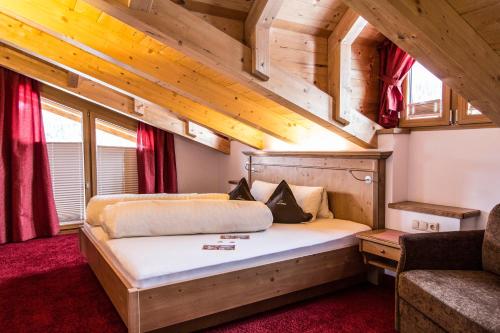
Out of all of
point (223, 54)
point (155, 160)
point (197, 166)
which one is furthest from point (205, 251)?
point (197, 166)

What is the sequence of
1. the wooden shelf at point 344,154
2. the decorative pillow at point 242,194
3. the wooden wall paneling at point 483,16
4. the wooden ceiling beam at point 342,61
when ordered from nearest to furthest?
the wooden wall paneling at point 483,16 → the wooden ceiling beam at point 342,61 → the wooden shelf at point 344,154 → the decorative pillow at point 242,194

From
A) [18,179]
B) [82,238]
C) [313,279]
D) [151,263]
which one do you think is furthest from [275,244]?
[18,179]

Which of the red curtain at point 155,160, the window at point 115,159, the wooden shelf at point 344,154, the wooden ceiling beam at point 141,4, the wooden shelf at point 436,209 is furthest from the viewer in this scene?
the red curtain at point 155,160

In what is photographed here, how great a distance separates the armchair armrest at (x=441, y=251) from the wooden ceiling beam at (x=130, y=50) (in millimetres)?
1953

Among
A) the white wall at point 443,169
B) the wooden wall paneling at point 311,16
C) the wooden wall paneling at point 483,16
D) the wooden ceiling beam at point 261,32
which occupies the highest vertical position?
the wooden wall paneling at point 311,16

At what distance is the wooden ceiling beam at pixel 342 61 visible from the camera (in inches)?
103

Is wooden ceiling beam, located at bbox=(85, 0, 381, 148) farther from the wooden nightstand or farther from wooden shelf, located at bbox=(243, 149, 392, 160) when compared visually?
the wooden nightstand

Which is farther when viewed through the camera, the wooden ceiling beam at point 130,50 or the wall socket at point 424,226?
the wall socket at point 424,226

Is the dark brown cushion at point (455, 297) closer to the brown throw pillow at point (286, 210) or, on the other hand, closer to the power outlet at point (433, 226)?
the power outlet at point (433, 226)

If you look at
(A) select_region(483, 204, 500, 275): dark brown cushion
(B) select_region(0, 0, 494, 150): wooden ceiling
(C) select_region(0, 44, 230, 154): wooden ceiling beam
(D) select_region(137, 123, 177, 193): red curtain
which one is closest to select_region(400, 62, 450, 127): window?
(B) select_region(0, 0, 494, 150): wooden ceiling

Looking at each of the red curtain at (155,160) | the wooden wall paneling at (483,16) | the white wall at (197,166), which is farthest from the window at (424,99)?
the red curtain at (155,160)

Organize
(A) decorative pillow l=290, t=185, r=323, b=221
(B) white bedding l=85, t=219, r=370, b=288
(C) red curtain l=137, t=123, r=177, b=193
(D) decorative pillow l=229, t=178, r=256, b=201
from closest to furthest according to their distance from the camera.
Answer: (B) white bedding l=85, t=219, r=370, b=288 < (A) decorative pillow l=290, t=185, r=323, b=221 < (D) decorative pillow l=229, t=178, r=256, b=201 < (C) red curtain l=137, t=123, r=177, b=193

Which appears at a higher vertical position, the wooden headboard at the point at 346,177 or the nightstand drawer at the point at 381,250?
the wooden headboard at the point at 346,177

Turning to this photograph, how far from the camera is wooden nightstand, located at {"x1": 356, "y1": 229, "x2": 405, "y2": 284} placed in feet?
8.62
